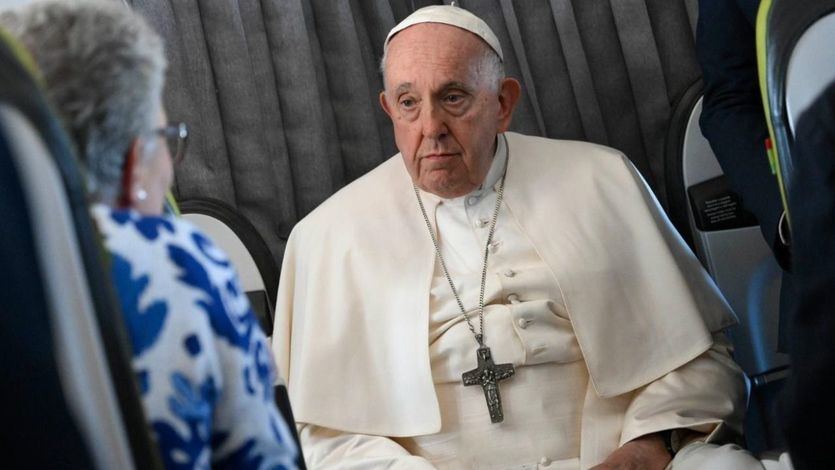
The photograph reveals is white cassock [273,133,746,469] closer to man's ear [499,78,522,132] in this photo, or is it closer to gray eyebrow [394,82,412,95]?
man's ear [499,78,522,132]

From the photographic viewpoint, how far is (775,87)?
2252mm

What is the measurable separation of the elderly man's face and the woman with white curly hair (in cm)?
187

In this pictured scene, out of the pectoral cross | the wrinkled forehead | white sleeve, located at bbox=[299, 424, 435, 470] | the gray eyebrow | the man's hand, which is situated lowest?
the man's hand

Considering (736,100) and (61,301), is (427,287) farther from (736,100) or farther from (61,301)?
(61,301)

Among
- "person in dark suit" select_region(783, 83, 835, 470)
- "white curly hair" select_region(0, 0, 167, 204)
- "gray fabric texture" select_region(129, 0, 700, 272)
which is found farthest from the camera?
"gray fabric texture" select_region(129, 0, 700, 272)

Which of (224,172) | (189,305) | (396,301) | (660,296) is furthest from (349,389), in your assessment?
(189,305)

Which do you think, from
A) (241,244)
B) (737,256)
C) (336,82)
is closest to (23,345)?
(241,244)

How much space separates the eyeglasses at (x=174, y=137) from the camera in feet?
5.03

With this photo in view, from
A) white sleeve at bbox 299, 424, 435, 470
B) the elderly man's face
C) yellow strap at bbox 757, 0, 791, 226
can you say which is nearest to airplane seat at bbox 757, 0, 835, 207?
yellow strap at bbox 757, 0, 791, 226

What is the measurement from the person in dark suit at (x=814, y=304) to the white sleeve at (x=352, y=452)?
1446 millimetres

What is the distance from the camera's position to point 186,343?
1.41 metres

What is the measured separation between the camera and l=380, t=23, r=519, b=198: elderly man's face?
11.0 feet

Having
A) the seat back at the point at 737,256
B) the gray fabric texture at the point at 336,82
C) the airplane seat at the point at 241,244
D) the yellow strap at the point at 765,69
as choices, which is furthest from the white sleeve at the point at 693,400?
the airplane seat at the point at 241,244

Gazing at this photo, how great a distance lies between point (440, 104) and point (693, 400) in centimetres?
113
